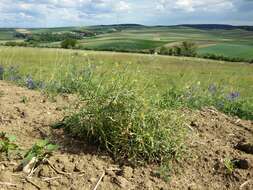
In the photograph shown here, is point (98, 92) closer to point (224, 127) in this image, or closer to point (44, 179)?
point (44, 179)

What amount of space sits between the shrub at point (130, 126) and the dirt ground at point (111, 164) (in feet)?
0.35

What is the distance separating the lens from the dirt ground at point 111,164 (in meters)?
2.68

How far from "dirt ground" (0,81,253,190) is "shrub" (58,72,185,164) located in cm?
11

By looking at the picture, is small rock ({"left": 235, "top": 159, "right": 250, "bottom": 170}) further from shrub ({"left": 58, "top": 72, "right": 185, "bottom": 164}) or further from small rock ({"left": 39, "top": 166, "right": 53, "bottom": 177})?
small rock ({"left": 39, "top": 166, "right": 53, "bottom": 177})

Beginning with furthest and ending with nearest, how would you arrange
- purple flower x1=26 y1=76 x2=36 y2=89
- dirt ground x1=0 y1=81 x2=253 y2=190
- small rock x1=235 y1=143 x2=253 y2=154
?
purple flower x1=26 y1=76 x2=36 y2=89, small rock x1=235 y1=143 x2=253 y2=154, dirt ground x1=0 y1=81 x2=253 y2=190

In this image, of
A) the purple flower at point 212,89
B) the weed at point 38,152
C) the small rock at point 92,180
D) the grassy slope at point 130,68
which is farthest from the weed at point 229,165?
the purple flower at point 212,89

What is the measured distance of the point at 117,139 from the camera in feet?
9.86

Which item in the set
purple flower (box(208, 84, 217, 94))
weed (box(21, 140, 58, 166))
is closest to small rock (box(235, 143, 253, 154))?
weed (box(21, 140, 58, 166))

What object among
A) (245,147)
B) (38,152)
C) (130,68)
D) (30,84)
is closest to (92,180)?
(38,152)

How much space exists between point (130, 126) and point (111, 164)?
32cm

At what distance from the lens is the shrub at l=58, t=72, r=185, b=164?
2963 millimetres

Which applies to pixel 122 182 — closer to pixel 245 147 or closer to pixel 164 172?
pixel 164 172

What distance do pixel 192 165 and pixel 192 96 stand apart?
8.36ft

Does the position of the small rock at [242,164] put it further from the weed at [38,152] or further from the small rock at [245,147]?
the weed at [38,152]
